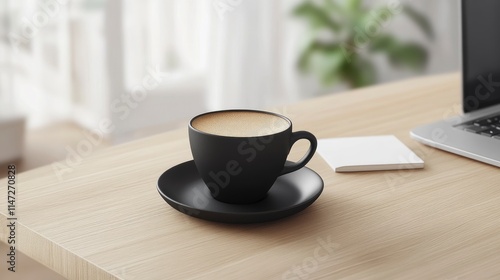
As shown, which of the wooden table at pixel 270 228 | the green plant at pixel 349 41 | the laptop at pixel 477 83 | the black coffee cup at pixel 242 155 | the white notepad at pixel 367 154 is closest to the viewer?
the wooden table at pixel 270 228

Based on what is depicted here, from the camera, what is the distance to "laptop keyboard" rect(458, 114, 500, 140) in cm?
125

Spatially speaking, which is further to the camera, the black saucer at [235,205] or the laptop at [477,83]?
the laptop at [477,83]

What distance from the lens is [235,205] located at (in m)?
1.00

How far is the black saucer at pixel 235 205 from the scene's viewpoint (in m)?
0.96

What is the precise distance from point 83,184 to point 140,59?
2346 millimetres

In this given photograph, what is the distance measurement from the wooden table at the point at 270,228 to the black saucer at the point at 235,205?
1cm

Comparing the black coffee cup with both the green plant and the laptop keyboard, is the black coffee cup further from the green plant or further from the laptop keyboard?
the green plant

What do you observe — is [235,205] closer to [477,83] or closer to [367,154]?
[367,154]

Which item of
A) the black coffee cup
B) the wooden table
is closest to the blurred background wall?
the wooden table

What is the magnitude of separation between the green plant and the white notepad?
7.74ft

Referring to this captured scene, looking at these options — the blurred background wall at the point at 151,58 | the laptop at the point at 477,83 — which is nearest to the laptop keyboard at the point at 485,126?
the laptop at the point at 477,83

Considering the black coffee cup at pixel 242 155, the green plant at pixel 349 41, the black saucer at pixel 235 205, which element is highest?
the black coffee cup at pixel 242 155

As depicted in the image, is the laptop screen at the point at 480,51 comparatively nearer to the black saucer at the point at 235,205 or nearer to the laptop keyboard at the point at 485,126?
the laptop keyboard at the point at 485,126

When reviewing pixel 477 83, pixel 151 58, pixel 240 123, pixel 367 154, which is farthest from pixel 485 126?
pixel 151 58
